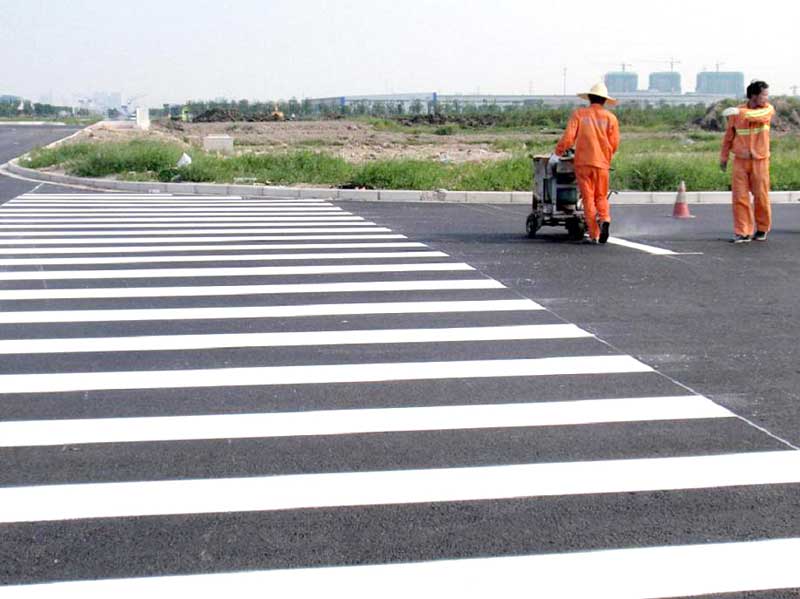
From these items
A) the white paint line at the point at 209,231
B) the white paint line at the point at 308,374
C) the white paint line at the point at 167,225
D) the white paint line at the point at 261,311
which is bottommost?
the white paint line at the point at 308,374

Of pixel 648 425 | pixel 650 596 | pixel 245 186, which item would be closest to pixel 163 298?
pixel 648 425

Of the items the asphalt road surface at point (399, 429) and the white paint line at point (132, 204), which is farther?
the white paint line at point (132, 204)

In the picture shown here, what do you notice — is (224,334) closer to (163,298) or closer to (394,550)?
(163,298)

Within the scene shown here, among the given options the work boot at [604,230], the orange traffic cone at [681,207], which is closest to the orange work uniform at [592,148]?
the work boot at [604,230]

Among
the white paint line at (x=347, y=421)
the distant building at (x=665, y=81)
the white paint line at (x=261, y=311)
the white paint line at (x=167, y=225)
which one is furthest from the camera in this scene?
the distant building at (x=665, y=81)

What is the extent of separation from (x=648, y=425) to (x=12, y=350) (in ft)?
14.0

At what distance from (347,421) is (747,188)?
8.78 meters

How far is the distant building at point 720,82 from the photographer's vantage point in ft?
547

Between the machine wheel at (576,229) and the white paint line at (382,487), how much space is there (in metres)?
7.83

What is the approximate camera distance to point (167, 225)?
14594 mm

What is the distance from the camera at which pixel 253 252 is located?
11.9 m

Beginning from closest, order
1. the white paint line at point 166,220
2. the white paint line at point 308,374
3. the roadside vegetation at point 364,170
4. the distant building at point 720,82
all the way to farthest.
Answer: the white paint line at point 308,374 < the white paint line at point 166,220 < the roadside vegetation at point 364,170 < the distant building at point 720,82

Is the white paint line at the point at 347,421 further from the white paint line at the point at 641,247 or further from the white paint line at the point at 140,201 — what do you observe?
the white paint line at the point at 140,201

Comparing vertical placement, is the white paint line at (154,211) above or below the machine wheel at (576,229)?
above
